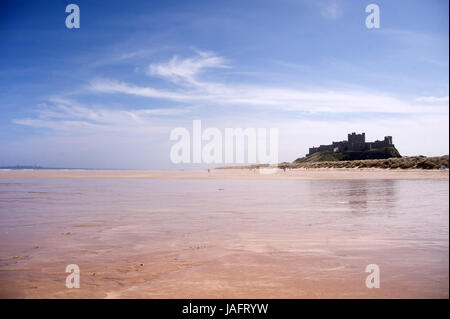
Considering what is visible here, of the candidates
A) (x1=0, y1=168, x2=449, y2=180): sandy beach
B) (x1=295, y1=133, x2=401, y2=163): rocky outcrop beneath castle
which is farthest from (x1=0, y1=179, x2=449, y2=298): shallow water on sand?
(x1=295, y1=133, x2=401, y2=163): rocky outcrop beneath castle

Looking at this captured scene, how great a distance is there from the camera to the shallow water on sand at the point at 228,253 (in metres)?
3.88

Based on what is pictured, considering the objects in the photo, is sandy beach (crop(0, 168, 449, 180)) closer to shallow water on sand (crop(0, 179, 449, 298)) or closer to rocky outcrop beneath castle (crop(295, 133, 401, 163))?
shallow water on sand (crop(0, 179, 449, 298))

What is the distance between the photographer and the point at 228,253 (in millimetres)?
5469

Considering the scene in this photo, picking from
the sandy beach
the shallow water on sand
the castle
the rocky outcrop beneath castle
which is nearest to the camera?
the shallow water on sand

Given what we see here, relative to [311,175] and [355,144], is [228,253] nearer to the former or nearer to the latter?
[311,175]

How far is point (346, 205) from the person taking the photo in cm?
1126

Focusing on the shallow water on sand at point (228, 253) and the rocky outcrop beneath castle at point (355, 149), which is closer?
the shallow water on sand at point (228, 253)

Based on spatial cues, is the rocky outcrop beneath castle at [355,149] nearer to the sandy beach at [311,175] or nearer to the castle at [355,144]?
the castle at [355,144]

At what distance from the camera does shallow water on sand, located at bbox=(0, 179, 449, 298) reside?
3.88 meters

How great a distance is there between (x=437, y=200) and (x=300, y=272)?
10.1m

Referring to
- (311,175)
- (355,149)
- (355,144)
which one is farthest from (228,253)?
(355,144)

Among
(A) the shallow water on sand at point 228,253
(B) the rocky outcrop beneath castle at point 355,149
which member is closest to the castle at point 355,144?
(B) the rocky outcrop beneath castle at point 355,149
